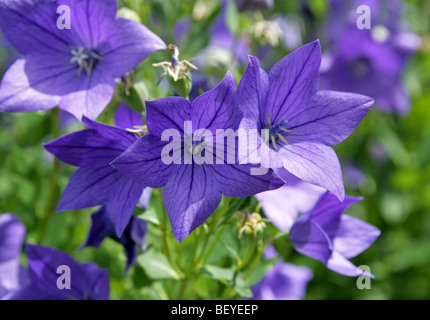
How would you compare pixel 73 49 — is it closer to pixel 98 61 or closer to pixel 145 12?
pixel 98 61

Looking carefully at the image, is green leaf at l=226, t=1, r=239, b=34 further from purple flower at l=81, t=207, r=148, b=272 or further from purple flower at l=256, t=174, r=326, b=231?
purple flower at l=81, t=207, r=148, b=272

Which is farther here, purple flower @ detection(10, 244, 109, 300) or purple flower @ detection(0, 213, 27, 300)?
purple flower @ detection(0, 213, 27, 300)

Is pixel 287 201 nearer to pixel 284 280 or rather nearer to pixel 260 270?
pixel 260 270

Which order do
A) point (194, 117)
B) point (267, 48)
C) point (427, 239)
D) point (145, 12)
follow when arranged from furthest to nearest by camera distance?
point (427, 239), point (267, 48), point (145, 12), point (194, 117)

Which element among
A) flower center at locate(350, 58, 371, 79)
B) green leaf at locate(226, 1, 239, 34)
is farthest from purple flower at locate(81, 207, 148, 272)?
flower center at locate(350, 58, 371, 79)
